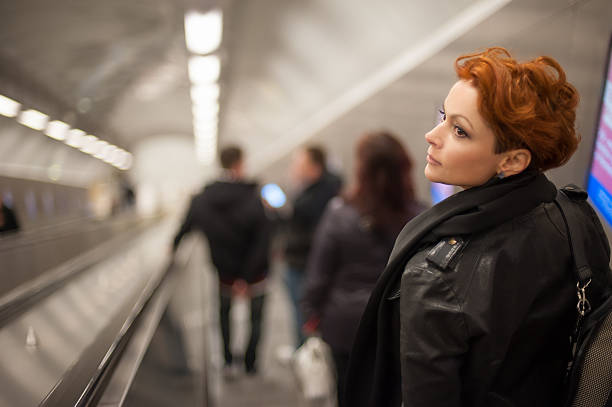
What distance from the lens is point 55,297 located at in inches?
104

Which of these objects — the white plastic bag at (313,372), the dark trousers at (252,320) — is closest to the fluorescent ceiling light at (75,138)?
the dark trousers at (252,320)

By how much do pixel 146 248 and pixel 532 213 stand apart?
563cm

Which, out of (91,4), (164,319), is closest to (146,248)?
(164,319)

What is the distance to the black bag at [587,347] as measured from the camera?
1.10 m

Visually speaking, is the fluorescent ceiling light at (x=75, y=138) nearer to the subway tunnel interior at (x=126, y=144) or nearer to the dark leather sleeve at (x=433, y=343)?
the subway tunnel interior at (x=126, y=144)

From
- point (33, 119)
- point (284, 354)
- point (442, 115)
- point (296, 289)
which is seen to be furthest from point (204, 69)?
point (442, 115)

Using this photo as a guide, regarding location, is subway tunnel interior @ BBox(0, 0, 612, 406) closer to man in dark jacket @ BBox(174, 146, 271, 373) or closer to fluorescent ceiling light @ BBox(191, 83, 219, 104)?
man in dark jacket @ BBox(174, 146, 271, 373)

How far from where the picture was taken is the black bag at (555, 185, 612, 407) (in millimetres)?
1104

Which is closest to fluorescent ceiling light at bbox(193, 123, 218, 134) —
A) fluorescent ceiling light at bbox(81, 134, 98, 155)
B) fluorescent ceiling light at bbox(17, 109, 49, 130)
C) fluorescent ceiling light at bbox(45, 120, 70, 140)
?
fluorescent ceiling light at bbox(81, 134, 98, 155)

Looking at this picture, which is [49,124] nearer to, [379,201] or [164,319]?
[164,319]

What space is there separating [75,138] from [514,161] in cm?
370

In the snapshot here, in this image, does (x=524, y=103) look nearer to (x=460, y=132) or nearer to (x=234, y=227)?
(x=460, y=132)

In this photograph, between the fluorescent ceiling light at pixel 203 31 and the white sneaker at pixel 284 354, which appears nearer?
the white sneaker at pixel 284 354

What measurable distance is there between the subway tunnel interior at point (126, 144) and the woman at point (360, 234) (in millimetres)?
173
